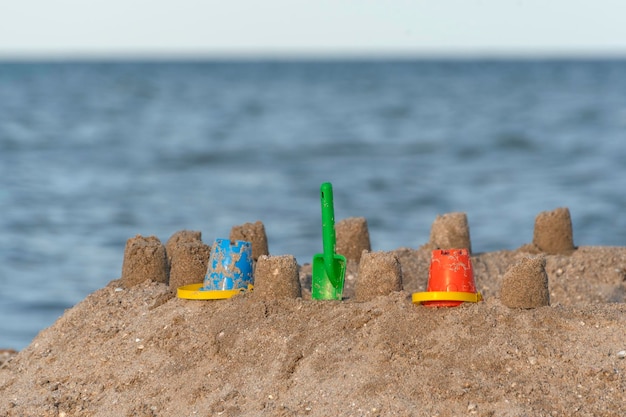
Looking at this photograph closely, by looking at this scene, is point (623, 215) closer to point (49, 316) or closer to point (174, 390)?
point (49, 316)

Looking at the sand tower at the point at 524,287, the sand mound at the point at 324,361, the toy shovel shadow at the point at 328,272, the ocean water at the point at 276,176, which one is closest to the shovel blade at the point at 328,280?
the toy shovel shadow at the point at 328,272

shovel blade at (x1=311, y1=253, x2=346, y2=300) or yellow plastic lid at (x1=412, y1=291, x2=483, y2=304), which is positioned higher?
shovel blade at (x1=311, y1=253, x2=346, y2=300)

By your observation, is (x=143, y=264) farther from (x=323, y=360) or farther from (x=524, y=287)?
(x=524, y=287)

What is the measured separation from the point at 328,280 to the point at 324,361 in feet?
2.34

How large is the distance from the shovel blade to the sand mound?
25cm

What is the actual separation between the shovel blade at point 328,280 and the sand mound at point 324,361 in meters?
A: 0.25

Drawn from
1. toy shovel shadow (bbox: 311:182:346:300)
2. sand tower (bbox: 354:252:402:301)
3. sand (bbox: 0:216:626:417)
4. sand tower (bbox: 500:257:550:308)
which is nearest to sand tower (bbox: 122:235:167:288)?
sand (bbox: 0:216:626:417)

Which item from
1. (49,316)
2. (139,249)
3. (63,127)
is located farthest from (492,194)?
(63,127)

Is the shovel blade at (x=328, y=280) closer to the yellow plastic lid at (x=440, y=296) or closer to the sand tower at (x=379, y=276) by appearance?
the sand tower at (x=379, y=276)

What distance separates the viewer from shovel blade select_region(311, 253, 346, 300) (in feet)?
14.9

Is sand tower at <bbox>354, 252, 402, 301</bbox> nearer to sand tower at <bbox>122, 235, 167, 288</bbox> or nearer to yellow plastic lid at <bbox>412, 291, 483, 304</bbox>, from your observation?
yellow plastic lid at <bbox>412, 291, 483, 304</bbox>

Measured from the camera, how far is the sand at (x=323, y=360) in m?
3.64

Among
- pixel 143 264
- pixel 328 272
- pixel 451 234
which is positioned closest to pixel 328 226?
pixel 328 272

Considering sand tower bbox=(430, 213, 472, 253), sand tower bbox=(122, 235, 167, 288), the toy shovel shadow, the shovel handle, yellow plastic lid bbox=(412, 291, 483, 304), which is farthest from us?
sand tower bbox=(430, 213, 472, 253)
